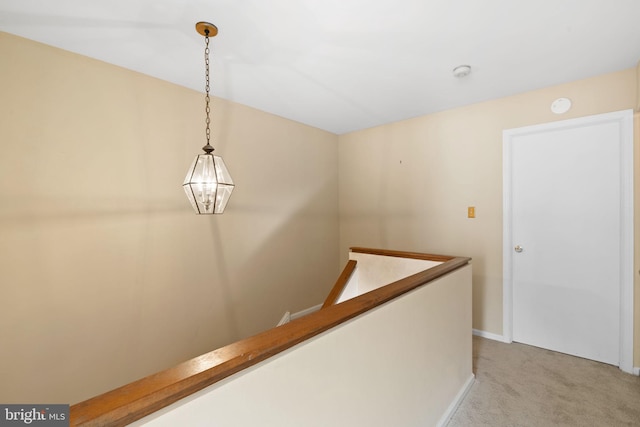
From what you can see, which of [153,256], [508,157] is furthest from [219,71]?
[508,157]

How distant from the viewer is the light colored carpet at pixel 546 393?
1838mm

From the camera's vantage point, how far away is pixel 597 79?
2408mm

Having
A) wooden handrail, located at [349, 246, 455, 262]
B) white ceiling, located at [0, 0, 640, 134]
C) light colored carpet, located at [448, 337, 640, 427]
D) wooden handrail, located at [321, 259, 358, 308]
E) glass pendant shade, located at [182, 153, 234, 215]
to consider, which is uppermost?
white ceiling, located at [0, 0, 640, 134]

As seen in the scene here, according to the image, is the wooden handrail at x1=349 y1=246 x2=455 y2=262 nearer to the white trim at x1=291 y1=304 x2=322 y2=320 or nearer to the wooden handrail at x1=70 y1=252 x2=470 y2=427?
the white trim at x1=291 y1=304 x2=322 y2=320

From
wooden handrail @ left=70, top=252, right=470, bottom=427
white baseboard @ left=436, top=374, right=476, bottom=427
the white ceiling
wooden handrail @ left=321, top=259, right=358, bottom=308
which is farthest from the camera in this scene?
wooden handrail @ left=321, top=259, right=358, bottom=308

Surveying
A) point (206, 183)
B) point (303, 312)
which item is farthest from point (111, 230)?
point (303, 312)

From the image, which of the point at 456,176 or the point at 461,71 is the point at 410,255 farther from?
the point at 461,71

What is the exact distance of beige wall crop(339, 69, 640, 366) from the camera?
2551mm

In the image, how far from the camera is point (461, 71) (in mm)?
2311

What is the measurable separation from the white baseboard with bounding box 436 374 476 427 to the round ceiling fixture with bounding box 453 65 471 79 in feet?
8.03

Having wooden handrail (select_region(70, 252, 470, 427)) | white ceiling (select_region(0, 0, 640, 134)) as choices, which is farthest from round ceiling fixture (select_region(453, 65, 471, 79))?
wooden handrail (select_region(70, 252, 470, 427))

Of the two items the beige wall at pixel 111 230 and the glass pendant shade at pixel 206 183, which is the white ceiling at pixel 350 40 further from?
the glass pendant shade at pixel 206 183

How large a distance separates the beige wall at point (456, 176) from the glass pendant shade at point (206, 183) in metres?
2.49

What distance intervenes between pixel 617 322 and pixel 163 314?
385 centimetres
